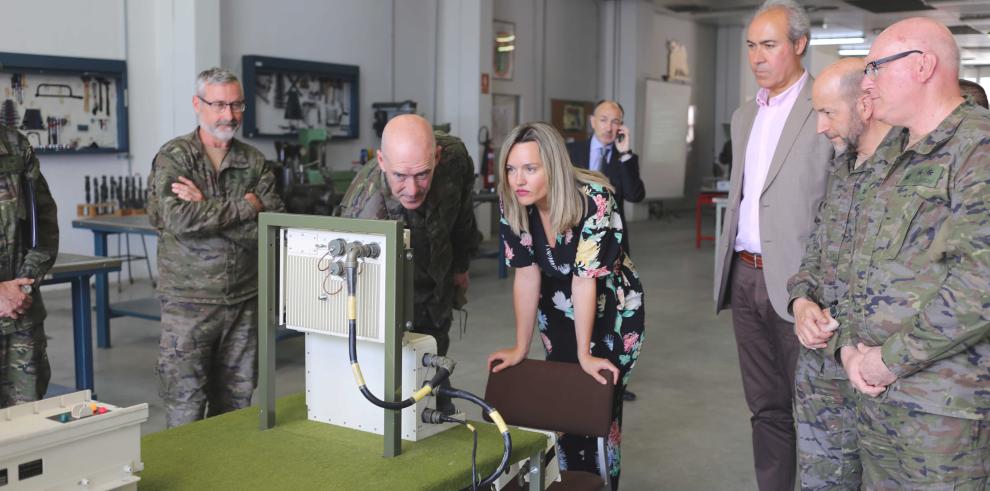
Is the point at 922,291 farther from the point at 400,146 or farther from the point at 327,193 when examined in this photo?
the point at 327,193

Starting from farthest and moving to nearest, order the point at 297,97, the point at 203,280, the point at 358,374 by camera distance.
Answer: the point at 297,97, the point at 203,280, the point at 358,374

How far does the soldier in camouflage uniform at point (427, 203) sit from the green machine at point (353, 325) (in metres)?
0.46

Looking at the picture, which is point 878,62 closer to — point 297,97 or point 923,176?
point 923,176

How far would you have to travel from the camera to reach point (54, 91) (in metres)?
7.06

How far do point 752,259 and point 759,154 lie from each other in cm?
33

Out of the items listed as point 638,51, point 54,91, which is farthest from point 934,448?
point 638,51

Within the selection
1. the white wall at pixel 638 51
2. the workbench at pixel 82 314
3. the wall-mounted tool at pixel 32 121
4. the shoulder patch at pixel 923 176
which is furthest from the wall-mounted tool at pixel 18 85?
the white wall at pixel 638 51

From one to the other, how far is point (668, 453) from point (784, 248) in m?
1.49

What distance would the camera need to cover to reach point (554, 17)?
12.4 m

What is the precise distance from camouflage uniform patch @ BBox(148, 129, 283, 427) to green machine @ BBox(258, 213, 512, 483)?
1012 mm

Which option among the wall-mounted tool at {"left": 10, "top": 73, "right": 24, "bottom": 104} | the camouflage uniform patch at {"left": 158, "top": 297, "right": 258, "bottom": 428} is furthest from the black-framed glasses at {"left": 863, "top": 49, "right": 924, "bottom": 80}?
the wall-mounted tool at {"left": 10, "top": 73, "right": 24, "bottom": 104}

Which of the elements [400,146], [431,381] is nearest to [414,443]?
[431,381]

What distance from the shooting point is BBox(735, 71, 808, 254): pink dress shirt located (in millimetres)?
2820

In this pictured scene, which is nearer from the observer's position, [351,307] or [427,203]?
[351,307]
